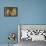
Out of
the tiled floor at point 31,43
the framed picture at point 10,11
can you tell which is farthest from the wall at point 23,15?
the tiled floor at point 31,43

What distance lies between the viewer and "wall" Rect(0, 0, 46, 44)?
14.8 feet

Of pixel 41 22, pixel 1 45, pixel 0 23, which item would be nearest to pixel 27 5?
pixel 41 22

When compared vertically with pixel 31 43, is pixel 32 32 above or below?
above

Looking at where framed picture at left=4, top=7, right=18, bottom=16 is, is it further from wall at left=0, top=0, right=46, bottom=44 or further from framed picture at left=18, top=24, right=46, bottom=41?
framed picture at left=18, top=24, right=46, bottom=41

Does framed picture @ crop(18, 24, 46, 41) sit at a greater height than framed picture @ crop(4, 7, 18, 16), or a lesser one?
lesser

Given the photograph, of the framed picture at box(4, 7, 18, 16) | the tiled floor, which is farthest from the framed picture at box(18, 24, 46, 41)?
the framed picture at box(4, 7, 18, 16)

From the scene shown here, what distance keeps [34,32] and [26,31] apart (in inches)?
10.6

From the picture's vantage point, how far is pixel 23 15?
4.55 meters

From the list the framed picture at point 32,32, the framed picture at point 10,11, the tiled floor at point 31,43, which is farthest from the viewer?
the framed picture at point 10,11

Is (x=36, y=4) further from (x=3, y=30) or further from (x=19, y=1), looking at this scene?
(x=3, y=30)

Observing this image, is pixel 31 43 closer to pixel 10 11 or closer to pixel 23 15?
pixel 23 15

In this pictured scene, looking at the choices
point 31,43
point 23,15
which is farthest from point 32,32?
point 23,15

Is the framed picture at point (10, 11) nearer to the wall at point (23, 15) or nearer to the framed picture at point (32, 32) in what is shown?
the wall at point (23, 15)

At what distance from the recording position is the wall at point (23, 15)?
450cm
